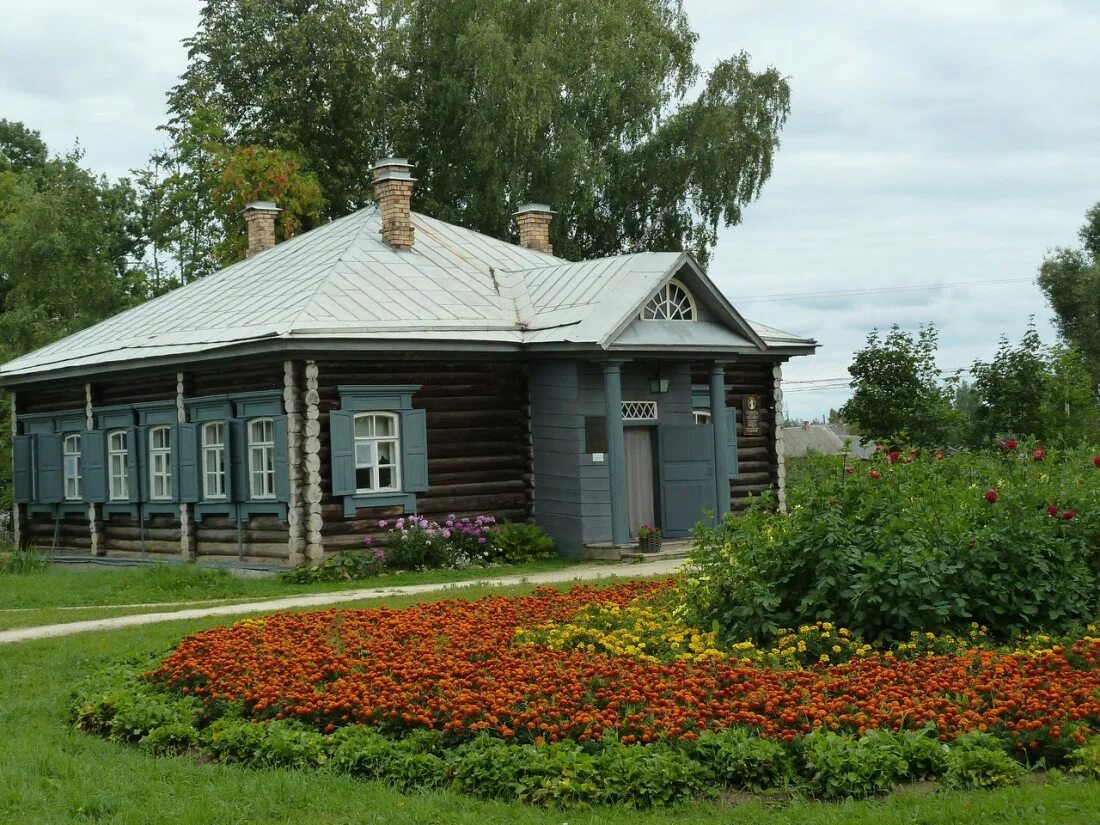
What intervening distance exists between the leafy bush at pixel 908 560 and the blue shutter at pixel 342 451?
8.94 meters

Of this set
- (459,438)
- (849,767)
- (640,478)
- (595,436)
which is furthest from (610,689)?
(640,478)

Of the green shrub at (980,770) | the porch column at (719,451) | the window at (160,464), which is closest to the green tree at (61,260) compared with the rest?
the window at (160,464)

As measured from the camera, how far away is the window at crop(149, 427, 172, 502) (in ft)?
71.4

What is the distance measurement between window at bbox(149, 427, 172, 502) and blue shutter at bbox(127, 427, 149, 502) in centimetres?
14

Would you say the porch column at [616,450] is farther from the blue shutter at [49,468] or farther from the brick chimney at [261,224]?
the blue shutter at [49,468]

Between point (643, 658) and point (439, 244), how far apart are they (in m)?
15.8

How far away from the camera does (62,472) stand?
24.4 m

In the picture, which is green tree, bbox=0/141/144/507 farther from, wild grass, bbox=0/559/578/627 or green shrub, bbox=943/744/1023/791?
green shrub, bbox=943/744/1023/791

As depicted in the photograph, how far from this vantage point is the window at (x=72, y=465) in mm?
24234

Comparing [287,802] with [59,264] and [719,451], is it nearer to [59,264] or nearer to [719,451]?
[719,451]

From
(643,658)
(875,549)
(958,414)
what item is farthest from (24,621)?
(958,414)

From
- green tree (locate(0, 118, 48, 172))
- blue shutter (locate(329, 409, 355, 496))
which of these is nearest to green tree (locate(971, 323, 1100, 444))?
blue shutter (locate(329, 409, 355, 496))

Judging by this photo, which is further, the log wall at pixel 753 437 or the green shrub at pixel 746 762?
the log wall at pixel 753 437

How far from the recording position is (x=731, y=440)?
23688 mm
